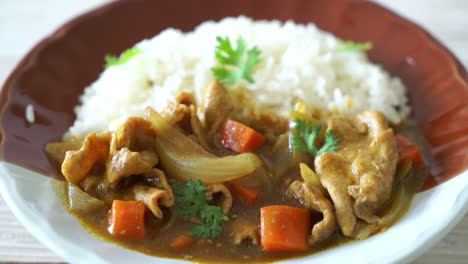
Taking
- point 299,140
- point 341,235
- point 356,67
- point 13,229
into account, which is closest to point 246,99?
point 299,140

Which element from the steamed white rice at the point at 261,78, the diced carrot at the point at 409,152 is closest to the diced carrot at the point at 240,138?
the steamed white rice at the point at 261,78

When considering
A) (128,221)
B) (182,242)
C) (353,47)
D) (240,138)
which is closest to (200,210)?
(182,242)

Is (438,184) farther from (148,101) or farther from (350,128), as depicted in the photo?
(148,101)

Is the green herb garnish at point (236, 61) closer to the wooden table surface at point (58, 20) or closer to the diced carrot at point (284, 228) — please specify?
the diced carrot at point (284, 228)

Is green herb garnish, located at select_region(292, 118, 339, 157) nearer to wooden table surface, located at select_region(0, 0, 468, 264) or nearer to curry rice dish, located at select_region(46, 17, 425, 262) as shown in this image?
curry rice dish, located at select_region(46, 17, 425, 262)

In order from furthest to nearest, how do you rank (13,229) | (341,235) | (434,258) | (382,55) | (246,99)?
(382,55), (246,99), (13,229), (434,258), (341,235)

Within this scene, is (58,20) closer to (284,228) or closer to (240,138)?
(240,138)

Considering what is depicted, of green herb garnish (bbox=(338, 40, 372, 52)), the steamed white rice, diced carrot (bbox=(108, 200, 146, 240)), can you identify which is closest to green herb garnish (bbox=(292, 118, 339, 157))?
the steamed white rice

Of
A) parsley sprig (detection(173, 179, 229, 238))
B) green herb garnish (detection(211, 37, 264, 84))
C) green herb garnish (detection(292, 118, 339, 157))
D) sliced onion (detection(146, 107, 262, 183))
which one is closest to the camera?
parsley sprig (detection(173, 179, 229, 238))
